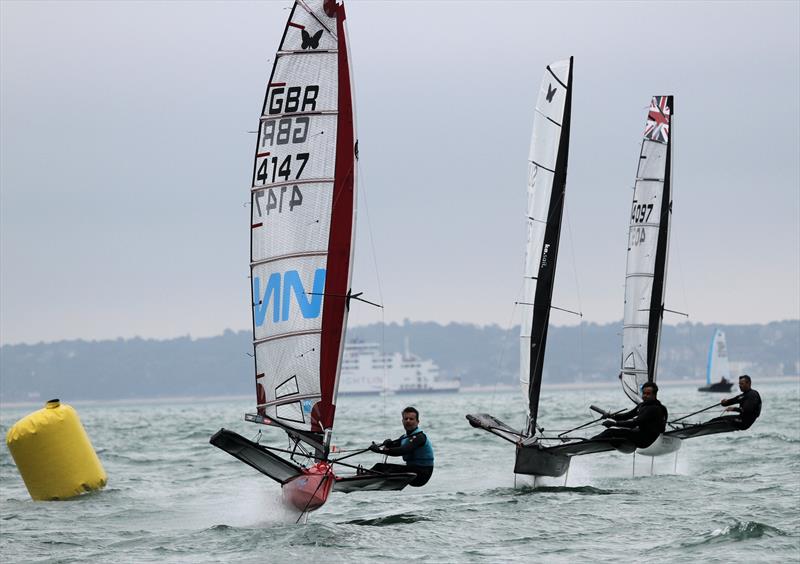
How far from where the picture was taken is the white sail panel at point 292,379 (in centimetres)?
1488

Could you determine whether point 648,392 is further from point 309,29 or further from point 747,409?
point 309,29

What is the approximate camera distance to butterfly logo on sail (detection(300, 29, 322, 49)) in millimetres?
15125

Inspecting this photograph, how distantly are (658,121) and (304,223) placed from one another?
44.4 feet

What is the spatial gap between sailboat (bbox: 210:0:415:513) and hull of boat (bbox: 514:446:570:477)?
389 centimetres

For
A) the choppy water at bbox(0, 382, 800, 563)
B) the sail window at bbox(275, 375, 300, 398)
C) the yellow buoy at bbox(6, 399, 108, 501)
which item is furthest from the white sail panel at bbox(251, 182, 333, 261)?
the yellow buoy at bbox(6, 399, 108, 501)

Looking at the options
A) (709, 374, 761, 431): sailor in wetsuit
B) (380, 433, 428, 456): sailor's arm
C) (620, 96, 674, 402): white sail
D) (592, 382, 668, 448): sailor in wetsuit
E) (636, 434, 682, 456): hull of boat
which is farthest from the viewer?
(620, 96, 674, 402): white sail

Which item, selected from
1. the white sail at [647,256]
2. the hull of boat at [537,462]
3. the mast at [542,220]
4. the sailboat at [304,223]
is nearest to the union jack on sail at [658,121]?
the white sail at [647,256]

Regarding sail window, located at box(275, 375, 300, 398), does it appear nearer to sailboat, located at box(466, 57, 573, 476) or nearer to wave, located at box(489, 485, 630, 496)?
wave, located at box(489, 485, 630, 496)

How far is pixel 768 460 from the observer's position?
914 inches

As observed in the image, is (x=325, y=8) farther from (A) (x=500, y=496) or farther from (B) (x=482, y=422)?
(A) (x=500, y=496)

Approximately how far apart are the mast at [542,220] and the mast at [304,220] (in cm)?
528

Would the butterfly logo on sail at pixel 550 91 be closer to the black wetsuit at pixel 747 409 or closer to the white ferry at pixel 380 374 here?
the black wetsuit at pixel 747 409

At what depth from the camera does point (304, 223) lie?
14.9m

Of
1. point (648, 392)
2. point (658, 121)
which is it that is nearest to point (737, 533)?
point (648, 392)
